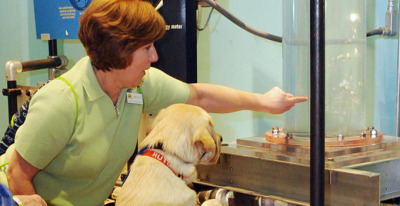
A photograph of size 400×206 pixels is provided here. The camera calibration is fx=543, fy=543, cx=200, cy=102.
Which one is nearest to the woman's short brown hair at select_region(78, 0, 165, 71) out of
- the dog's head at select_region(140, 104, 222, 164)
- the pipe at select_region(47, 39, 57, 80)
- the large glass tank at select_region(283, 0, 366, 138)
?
the dog's head at select_region(140, 104, 222, 164)

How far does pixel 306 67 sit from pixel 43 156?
0.82 meters

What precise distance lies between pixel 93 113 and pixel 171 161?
32 cm

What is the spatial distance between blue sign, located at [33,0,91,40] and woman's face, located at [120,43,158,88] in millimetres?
1208

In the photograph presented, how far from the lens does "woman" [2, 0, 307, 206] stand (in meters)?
1.50

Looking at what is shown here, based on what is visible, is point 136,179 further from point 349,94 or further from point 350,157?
point 349,94

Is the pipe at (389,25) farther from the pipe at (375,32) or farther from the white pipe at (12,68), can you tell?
the white pipe at (12,68)

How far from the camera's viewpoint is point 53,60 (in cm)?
288

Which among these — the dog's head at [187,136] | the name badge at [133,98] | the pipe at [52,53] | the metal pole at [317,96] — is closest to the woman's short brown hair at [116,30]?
the name badge at [133,98]

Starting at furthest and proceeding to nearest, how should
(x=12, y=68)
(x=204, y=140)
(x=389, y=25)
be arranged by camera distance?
(x=12, y=68) < (x=389, y=25) < (x=204, y=140)

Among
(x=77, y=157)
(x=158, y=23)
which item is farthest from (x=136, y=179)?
(x=158, y=23)

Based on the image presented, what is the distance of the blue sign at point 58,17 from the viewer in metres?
2.76

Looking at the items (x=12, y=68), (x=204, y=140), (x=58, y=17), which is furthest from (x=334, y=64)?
(x=58, y=17)

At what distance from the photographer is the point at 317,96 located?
0.88 meters

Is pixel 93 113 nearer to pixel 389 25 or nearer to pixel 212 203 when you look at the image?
pixel 212 203
